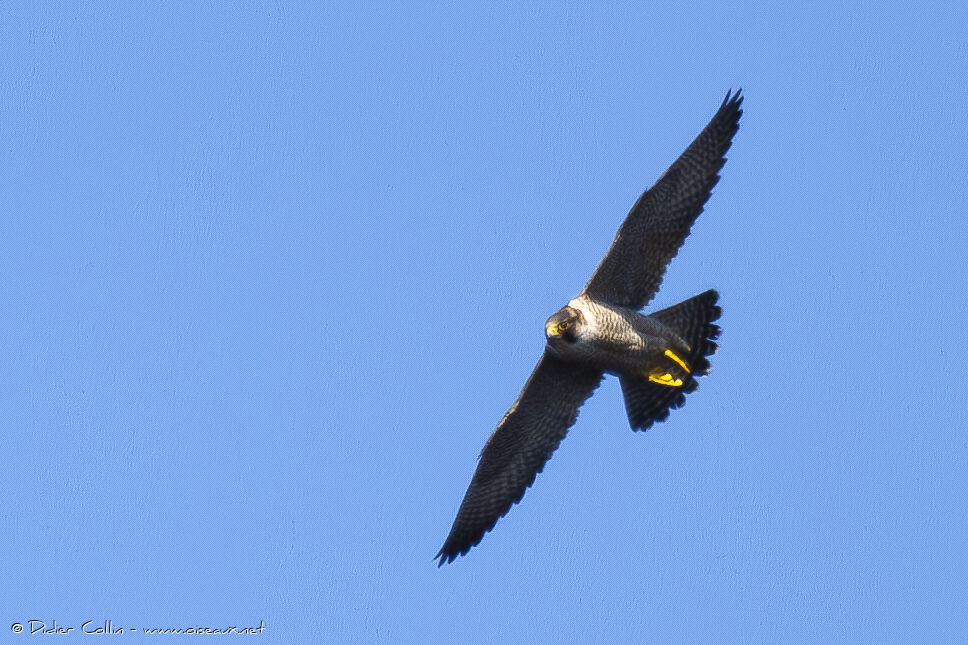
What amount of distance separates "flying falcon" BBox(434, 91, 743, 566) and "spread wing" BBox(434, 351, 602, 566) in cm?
1

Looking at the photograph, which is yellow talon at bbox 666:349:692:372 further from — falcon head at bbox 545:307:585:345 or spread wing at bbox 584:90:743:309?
falcon head at bbox 545:307:585:345

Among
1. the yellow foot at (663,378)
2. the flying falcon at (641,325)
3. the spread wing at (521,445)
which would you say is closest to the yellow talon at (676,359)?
the flying falcon at (641,325)

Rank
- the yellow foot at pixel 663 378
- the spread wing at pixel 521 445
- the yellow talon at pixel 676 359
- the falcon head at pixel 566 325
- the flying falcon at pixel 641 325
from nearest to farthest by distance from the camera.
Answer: the falcon head at pixel 566 325, the flying falcon at pixel 641 325, the yellow talon at pixel 676 359, the yellow foot at pixel 663 378, the spread wing at pixel 521 445

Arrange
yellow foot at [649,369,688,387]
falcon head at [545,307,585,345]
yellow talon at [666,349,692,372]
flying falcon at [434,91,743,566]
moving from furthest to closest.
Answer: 1. yellow foot at [649,369,688,387]
2. yellow talon at [666,349,692,372]
3. flying falcon at [434,91,743,566]
4. falcon head at [545,307,585,345]

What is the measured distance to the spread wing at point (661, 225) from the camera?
44.6 ft

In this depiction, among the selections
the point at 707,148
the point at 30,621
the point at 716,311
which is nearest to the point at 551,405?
the point at 716,311

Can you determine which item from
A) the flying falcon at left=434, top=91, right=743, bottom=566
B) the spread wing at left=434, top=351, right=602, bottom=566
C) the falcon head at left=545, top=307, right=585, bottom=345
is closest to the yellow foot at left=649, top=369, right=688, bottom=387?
the flying falcon at left=434, top=91, right=743, bottom=566

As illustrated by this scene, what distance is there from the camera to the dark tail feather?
44.8ft

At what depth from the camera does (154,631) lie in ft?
44.0

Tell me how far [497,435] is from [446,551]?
1.47m

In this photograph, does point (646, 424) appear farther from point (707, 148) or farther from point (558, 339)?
point (707, 148)

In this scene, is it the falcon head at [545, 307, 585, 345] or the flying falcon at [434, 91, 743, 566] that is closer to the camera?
the falcon head at [545, 307, 585, 345]

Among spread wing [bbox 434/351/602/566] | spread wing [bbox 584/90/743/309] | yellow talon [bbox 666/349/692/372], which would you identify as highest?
spread wing [bbox 584/90/743/309]

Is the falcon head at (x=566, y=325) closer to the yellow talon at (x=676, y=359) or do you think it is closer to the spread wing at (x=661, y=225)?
the spread wing at (x=661, y=225)
